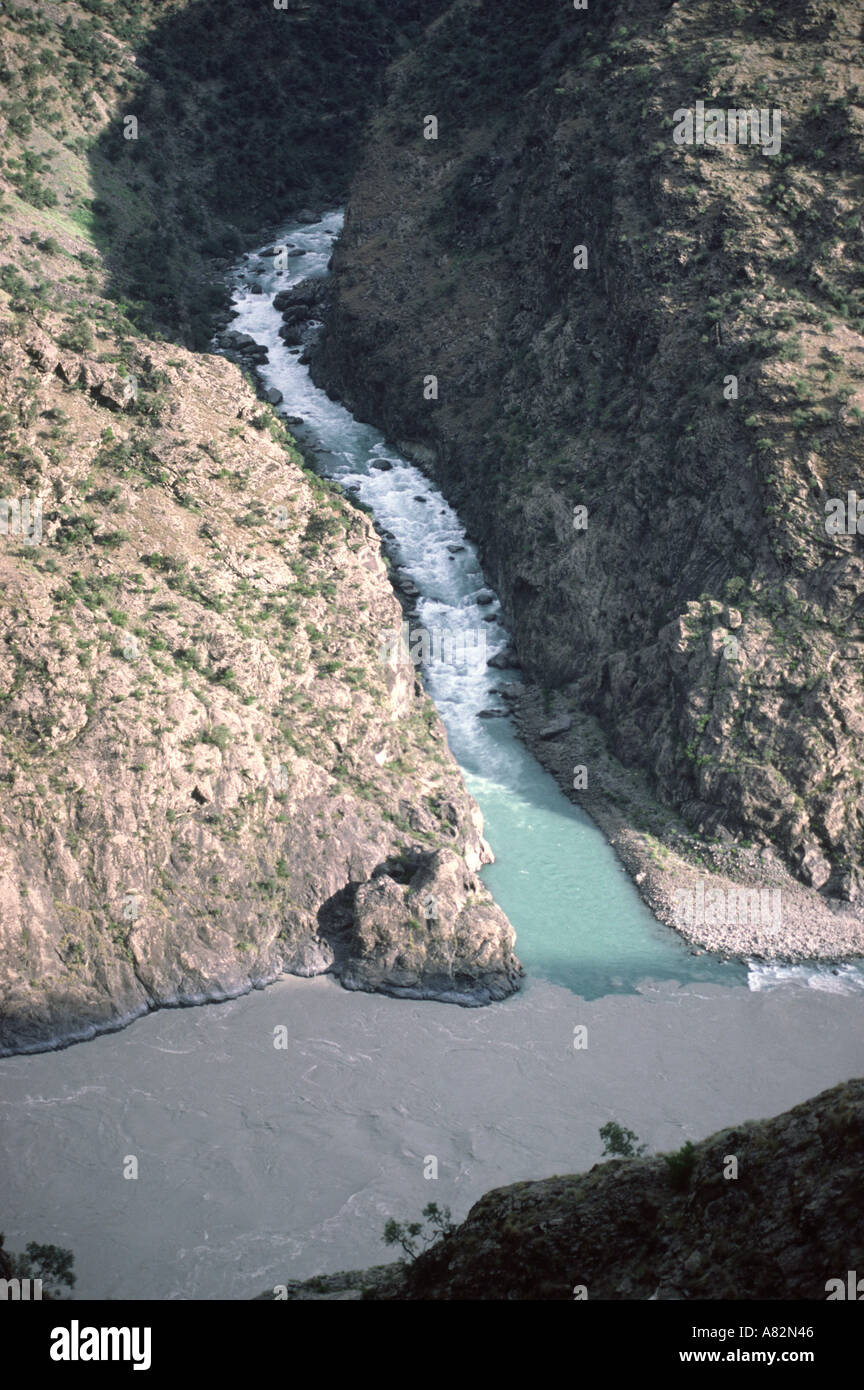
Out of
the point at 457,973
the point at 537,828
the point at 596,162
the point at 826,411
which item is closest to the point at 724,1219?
the point at 457,973

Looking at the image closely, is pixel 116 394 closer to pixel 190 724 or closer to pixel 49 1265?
pixel 190 724

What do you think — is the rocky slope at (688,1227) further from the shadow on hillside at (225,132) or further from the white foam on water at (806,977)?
the shadow on hillside at (225,132)

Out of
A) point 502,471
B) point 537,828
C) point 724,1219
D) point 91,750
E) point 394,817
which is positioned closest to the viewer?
point 724,1219

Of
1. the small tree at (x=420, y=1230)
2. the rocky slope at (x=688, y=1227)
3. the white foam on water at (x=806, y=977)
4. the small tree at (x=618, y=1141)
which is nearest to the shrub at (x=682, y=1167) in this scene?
the rocky slope at (x=688, y=1227)

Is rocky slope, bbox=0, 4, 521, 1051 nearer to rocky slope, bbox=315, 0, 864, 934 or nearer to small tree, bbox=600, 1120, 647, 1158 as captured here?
small tree, bbox=600, 1120, 647, 1158

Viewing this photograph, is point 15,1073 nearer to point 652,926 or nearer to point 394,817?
point 394,817

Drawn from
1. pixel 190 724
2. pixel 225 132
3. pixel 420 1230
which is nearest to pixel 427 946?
pixel 190 724
